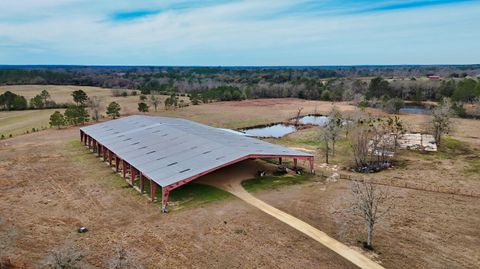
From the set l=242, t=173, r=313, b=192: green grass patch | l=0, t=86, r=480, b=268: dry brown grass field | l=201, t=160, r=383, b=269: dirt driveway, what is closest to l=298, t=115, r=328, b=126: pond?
l=0, t=86, r=480, b=268: dry brown grass field

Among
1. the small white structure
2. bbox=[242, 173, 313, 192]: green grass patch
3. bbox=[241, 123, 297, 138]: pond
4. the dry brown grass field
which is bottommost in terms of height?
the dry brown grass field

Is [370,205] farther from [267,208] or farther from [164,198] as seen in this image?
[164,198]

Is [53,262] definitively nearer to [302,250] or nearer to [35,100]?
[302,250]

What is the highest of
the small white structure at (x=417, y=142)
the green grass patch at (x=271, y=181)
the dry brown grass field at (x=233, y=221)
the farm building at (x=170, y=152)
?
the farm building at (x=170, y=152)

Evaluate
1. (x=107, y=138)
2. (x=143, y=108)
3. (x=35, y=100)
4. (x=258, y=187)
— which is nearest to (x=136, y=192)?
(x=258, y=187)

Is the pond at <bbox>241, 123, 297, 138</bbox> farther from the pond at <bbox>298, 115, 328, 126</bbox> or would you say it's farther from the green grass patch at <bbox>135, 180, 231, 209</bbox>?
the green grass patch at <bbox>135, 180, 231, 209</bbox>

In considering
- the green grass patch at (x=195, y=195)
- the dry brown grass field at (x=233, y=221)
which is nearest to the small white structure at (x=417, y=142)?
the dry brown grass field at (x=233, y=221)

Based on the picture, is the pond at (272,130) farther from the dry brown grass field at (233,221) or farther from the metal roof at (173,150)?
the dry brown grass field at (233,221)
